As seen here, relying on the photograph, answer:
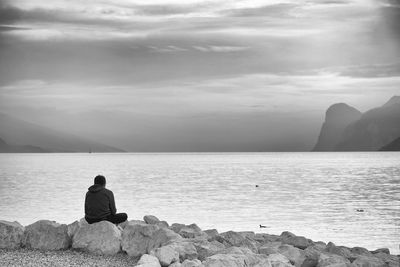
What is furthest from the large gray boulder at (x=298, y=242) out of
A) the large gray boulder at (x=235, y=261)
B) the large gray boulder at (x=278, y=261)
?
the large gray boulder at (x=235, y=261)

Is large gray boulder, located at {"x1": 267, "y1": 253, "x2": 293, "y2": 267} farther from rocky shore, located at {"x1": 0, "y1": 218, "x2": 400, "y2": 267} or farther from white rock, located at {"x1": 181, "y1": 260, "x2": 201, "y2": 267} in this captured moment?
white rock, located at {"x1": 181, "y1": 260, "x2": 201, "y2": 267}

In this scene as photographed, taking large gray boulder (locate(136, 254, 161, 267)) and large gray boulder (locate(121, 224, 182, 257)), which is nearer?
large gray boulder (locate(136, 254, 161, 267))

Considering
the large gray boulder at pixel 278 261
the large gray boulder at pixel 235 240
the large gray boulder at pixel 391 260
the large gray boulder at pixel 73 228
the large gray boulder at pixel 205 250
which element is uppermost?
the large gray boulder at pixel 73 228

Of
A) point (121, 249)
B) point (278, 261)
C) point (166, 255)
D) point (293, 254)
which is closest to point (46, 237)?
point (121, 249)

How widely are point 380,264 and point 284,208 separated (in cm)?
2922

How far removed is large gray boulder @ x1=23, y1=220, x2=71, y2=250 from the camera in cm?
1452

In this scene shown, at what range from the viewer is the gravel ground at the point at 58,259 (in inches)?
512

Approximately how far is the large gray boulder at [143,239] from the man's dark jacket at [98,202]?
4.04ft

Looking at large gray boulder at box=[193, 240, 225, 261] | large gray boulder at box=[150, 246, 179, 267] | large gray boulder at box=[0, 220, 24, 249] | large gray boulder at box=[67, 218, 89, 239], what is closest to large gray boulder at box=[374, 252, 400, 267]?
large gray boulder at box=[193, 240, 225, 261]

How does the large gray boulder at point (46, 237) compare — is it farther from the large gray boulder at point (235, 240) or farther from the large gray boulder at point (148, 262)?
the large gray boulder at point (235, 240)

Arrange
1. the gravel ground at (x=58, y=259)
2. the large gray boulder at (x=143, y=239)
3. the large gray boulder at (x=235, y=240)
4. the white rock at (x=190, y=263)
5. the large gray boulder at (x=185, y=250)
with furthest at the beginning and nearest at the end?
the large gray boulder at (x=235, y=240) < the large gray boulder at (x=143, y=239) < the gravel ground at (x=58, y=259) < the large gray boulder at (x=185, y=250) < the white rock at (x=190, y=263)

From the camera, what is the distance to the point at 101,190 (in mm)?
15164

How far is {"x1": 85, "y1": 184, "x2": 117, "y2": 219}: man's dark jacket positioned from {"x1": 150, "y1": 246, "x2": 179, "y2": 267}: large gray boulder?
314cm

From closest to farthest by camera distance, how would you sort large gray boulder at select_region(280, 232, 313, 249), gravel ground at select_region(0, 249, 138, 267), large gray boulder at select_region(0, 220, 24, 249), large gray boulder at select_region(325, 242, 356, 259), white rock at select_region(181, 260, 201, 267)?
1. white rock at select_region(181, 260, 201, 267)
2. gravel ground at select_region(0, 249, 138, 267)
3. large gray boulder at select_region(0, 220, 24, 249)
4. large gray boulder at select_region(325, 242, 356, 259)
5. large gray boulder at select_region(280, 232, 313, 249)
